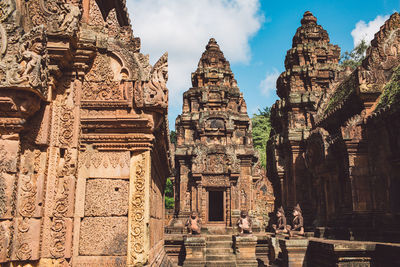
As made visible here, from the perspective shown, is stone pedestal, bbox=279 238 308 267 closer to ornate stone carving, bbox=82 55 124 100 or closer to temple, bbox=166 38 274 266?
temple, bbox=166 38 274 266

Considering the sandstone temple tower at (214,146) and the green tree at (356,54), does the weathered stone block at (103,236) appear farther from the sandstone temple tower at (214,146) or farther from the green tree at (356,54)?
the green tree at (356,54)

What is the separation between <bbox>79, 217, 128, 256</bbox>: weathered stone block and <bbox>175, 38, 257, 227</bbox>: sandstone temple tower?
630 inches

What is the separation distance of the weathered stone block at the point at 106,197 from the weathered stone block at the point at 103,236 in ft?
0.26

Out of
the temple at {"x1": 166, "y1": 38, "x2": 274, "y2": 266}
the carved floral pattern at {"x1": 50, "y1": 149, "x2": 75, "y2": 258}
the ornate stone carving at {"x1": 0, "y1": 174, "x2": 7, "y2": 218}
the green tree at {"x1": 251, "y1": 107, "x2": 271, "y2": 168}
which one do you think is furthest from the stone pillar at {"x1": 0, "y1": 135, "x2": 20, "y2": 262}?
the green tree at {"x1": 251, "y1": 107, "x2": 271, "y2": 168}

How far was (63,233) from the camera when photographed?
139 inches

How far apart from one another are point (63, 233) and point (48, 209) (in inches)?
11.3

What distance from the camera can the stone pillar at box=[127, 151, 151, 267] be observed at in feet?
12.8

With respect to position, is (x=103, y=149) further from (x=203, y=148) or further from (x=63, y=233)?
(x=203, y=148)

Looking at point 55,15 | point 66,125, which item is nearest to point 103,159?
point 66,125

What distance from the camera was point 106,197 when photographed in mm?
3992

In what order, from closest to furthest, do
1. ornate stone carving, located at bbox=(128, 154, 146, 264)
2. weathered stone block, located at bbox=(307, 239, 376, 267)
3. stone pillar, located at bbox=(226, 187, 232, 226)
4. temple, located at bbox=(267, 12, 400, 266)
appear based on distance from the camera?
ornate stone carving, located at bbox=(128, 154, 146, 264)
weathered stone block, located at bbox=(307, 239, 376, 267)
temple, located at bbox=(267, 12, 400, 266)
stone pillar, located at bbox=(226, 187, 232, 226)

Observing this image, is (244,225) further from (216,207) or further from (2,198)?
(2,198)

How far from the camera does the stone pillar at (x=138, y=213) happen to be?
12.8 feet

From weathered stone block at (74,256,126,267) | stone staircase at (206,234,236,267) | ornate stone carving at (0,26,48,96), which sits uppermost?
ornate stone carving at (0,26,48,96)
